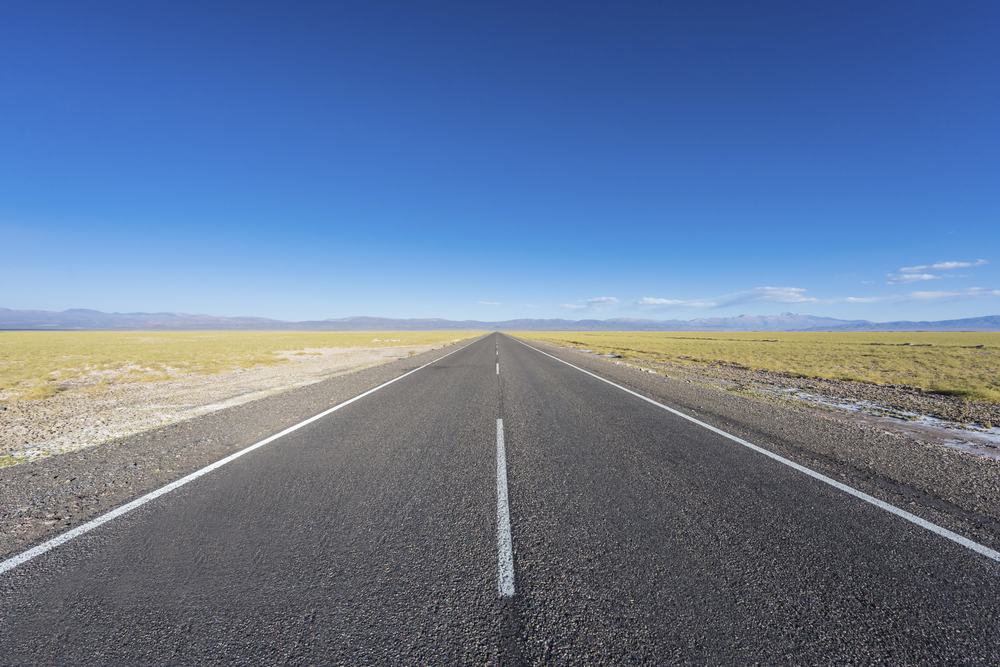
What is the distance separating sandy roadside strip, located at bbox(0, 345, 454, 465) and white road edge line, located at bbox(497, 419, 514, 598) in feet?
21.9

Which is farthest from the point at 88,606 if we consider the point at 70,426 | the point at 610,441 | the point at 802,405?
the point at 802,405

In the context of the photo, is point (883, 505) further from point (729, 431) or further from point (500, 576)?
point (500, 576)

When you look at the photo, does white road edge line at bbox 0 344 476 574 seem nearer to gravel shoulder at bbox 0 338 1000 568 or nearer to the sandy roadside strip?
gravel shoulder at bbox 0 338 1000 568

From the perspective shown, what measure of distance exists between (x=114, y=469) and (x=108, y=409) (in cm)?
603

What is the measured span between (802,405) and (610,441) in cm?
680

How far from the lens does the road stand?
83.1 inches

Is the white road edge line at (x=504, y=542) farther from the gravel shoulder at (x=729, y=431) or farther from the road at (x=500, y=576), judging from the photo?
the gravel shoulder at (x=729, y=431)

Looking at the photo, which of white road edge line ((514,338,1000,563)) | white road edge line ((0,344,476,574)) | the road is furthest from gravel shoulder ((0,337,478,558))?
white road edge line ((514,338,1000,563))

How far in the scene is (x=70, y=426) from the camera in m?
7.34

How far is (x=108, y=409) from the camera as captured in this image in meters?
9.07

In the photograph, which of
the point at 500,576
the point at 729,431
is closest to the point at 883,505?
the point at 729,431

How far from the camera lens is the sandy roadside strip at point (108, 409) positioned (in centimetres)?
629

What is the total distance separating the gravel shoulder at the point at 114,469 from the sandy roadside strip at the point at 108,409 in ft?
1.92

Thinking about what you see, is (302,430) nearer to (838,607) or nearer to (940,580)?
(838,607)
